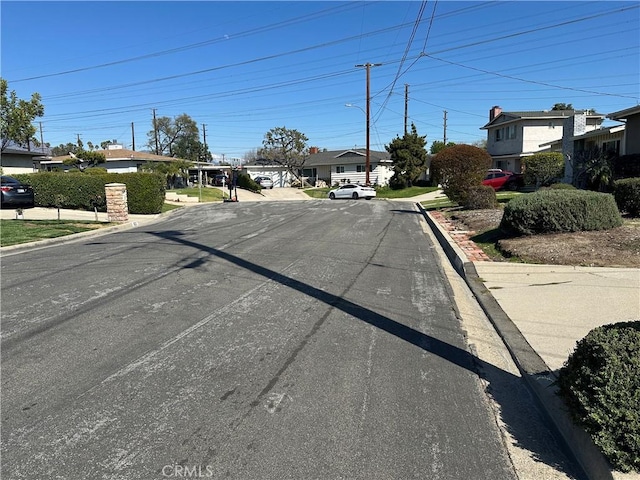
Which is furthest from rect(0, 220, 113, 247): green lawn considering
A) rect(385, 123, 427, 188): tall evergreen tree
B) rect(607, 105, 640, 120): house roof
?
rect(385, 123, 427, 188): tall evergreen tree

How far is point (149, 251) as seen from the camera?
11250 millimetres

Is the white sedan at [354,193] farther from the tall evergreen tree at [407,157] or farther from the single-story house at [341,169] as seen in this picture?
the single-story house at [341,169]

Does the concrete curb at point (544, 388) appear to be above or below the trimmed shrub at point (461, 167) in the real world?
below

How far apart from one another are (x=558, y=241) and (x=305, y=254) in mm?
5191

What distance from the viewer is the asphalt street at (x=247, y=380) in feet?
10.4

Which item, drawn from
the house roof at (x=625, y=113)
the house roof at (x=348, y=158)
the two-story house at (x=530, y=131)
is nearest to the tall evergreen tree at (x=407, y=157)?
the two-story house at (x=530, y=131)

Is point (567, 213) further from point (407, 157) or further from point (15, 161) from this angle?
point (15, 161)

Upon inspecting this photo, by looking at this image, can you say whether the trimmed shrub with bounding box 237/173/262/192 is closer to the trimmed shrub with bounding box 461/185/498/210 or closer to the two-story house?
the two-story house

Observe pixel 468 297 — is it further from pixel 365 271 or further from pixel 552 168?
pixel 552 168

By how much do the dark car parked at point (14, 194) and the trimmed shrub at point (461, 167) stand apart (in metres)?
18.1

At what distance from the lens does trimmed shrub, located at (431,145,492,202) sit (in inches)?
758

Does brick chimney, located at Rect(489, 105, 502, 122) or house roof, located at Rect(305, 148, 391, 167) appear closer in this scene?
brick chimney, located at Rect(489, 105, 502, 122)

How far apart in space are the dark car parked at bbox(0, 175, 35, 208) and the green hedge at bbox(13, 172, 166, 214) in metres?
1.04

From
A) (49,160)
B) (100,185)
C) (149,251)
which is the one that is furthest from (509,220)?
(49,160)
